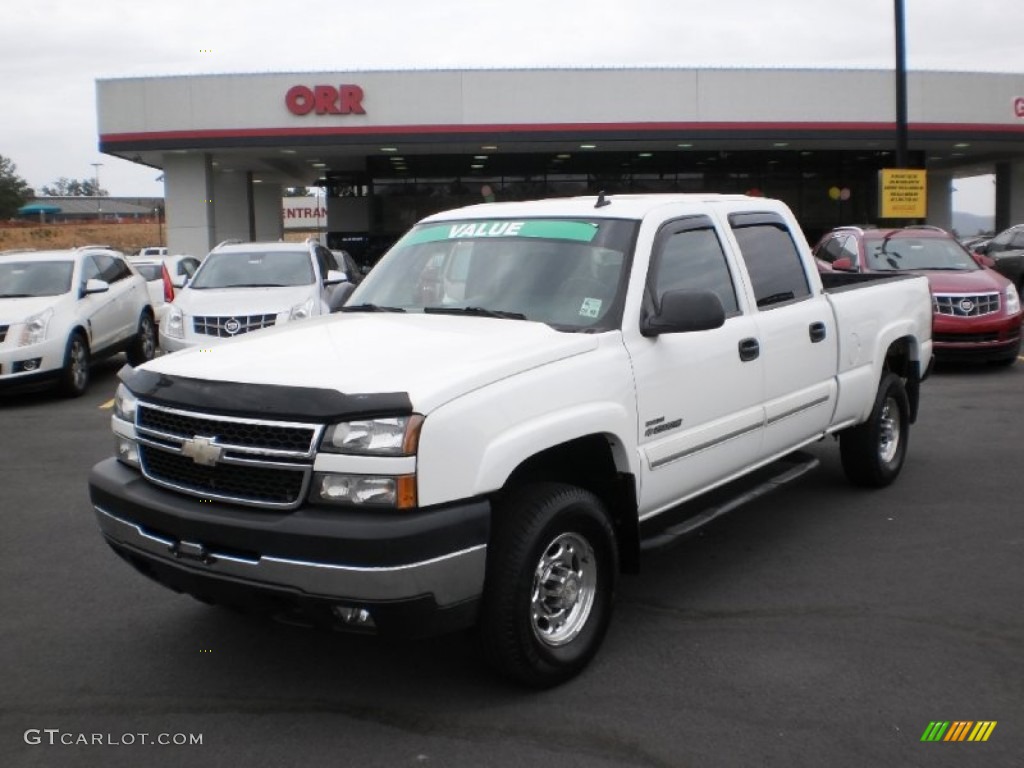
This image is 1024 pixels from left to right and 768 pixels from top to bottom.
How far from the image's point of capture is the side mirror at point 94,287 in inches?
499

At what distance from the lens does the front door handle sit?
5273mm

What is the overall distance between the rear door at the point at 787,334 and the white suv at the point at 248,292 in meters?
6.10

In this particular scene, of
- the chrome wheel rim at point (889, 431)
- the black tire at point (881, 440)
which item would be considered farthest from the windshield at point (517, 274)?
the chrome wheel rim at point (889, 431)

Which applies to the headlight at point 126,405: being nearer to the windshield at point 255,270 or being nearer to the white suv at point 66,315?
the white suv at point 66,315

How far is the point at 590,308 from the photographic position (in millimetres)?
4695

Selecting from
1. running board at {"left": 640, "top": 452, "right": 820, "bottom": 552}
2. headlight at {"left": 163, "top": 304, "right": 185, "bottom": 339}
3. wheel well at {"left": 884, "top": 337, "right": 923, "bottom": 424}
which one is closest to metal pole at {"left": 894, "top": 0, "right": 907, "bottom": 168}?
wheel well at {"left": 884, "top": 337, "right": 923, "bottom": 424}

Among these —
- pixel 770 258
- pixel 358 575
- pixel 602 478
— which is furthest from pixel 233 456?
pixel 770 258

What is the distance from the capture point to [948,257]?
13727mm

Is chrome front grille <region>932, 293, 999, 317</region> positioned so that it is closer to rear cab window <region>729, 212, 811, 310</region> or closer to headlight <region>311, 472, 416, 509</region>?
rear cab window <region>729, 212, 811, 310</region>

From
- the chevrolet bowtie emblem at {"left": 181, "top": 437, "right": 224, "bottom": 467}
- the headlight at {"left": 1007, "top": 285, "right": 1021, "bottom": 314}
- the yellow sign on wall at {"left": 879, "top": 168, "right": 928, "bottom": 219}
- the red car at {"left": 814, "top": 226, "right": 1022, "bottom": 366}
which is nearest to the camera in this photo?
the chevrolet bowtie emblem at {"left": 181, "top": 437, "right": 224, "bottom": 467}

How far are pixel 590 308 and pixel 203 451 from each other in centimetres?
181

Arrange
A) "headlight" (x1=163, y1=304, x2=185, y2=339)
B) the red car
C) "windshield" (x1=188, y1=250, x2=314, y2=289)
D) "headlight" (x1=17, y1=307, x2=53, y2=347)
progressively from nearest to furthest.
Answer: "headlight" (x1=17, y1=307, x2=53, y2=347) < "headlight" (x1=163, y1=304, x2=185, y2=339) < the red car < "windshield" (x1=188, y1=250, x2=314, y2=289)

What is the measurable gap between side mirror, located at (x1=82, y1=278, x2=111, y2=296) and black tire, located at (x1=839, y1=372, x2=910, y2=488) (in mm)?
9307

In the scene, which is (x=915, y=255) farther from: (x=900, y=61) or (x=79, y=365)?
(x=79, y=365)
